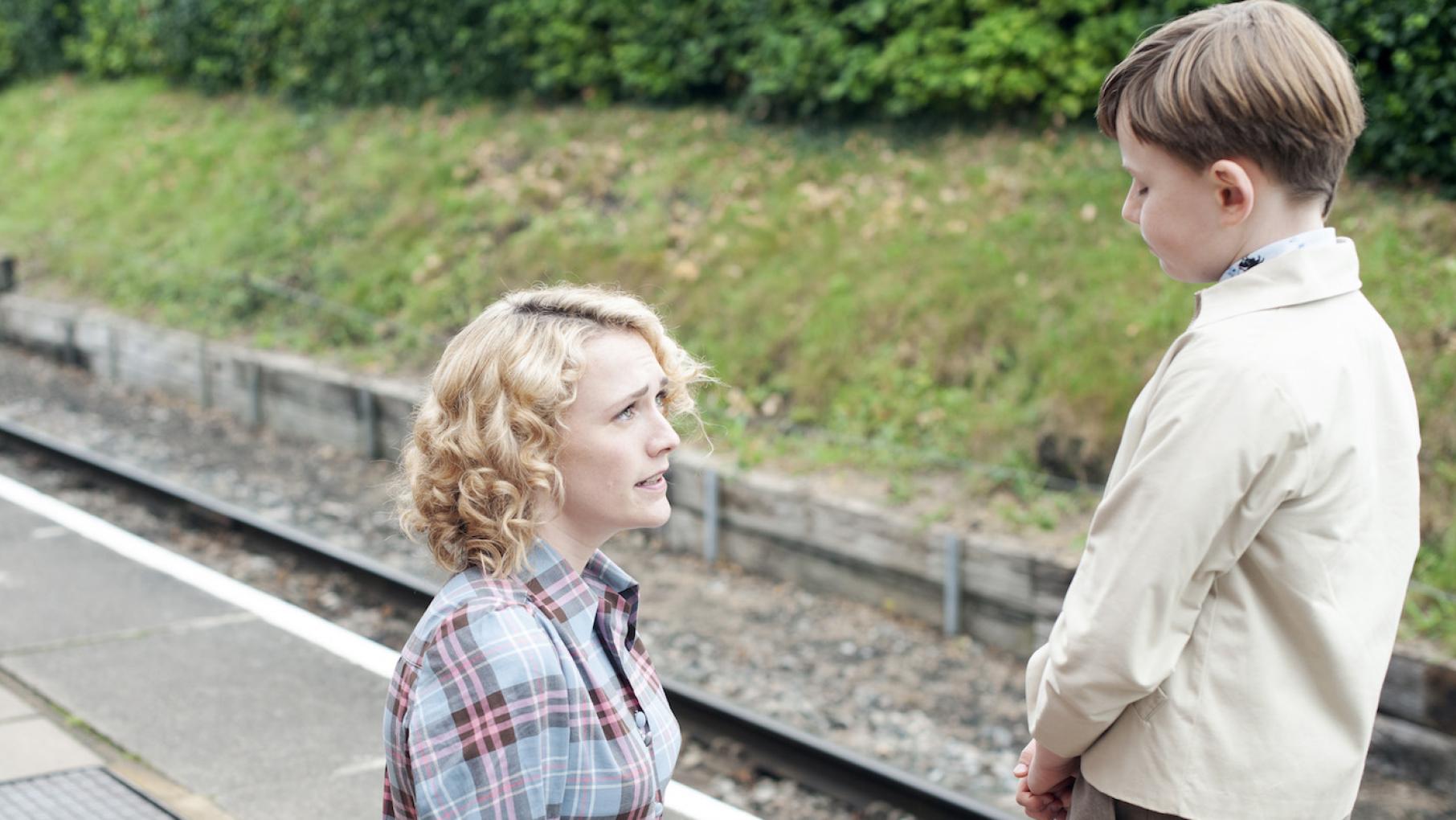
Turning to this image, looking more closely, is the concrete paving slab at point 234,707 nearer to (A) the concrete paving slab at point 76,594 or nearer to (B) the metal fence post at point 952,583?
(A) the concrete paving slab at point 76,594

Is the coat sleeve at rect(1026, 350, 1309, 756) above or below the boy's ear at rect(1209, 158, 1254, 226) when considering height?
below

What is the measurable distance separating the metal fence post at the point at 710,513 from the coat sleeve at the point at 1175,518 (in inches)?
224

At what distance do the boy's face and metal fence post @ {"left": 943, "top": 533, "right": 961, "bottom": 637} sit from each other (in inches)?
181

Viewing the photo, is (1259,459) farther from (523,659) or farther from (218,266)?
(218,266)

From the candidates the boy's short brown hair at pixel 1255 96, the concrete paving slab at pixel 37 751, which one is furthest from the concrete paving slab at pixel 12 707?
the boy's short brown hair at pixel 1255 96

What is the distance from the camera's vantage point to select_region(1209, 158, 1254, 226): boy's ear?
5.82 feet

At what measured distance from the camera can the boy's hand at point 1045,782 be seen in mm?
1986

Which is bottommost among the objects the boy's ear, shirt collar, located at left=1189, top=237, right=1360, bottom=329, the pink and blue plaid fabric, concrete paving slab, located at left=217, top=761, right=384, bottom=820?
concrete paving slab, located at left=217, top=761, right=384, bottom=820

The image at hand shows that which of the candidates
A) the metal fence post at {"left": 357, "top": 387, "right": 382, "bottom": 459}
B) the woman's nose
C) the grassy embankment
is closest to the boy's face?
the woman's nose

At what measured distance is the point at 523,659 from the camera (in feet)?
5.66

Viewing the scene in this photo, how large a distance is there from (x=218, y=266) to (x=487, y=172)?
9.14 ft

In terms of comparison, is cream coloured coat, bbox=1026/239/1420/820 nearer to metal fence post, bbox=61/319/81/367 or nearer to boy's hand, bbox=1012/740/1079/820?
boy's hand, bbox=1012/740/1079/820

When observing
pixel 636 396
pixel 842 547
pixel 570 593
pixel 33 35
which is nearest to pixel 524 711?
pixel 570 593

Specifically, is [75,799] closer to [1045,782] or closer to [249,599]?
[249,599]
